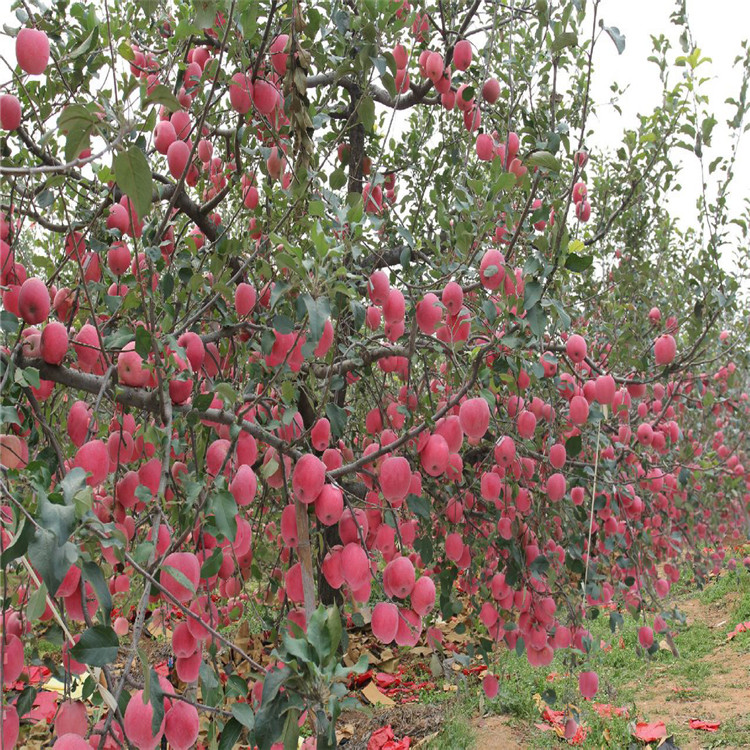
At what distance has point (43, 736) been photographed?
10.5 ft

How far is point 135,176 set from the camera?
2.27ft

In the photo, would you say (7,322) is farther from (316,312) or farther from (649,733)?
(649,733)

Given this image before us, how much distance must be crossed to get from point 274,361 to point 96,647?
654 mm

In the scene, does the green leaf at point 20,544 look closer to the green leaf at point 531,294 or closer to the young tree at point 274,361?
the young tree at point 274,361

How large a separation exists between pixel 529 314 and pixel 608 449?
1722 millimetres

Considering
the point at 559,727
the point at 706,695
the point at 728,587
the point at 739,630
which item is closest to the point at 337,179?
the point at 559,727

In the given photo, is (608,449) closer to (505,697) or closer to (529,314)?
(505,697)

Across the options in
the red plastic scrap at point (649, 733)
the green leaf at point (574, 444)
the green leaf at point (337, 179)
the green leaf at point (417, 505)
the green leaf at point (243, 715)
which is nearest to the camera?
the green leaf at point (243, 715)

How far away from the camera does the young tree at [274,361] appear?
3.10 ft

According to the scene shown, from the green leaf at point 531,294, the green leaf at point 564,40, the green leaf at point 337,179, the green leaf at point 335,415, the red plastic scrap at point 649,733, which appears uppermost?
the green leaf at point 337,179

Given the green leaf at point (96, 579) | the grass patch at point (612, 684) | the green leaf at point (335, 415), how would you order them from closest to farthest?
1. the green leaf at point (96, 579)
2. the green leaf at point (335, 415)
3. the grass patch at point (612, 684)

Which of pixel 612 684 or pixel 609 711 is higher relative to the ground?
pixel 612 684

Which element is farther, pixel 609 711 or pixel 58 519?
pixel 609 711

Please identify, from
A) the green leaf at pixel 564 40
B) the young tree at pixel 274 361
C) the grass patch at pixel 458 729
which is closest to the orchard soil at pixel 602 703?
the grass patch at pixel 458 729
